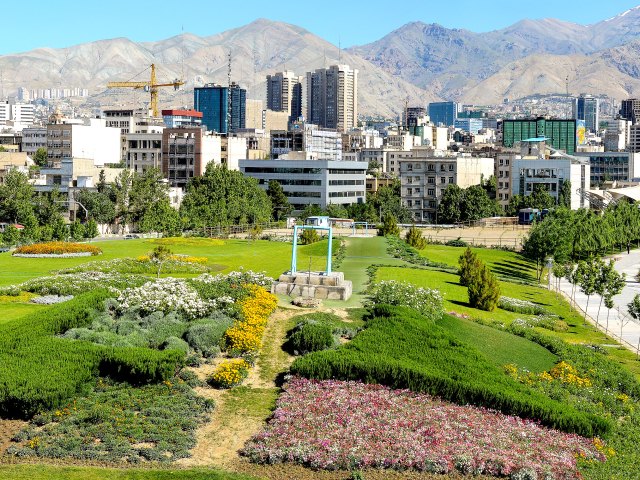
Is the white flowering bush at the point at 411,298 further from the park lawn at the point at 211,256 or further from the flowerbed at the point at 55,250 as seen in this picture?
the flowerbed at the point at 55,250

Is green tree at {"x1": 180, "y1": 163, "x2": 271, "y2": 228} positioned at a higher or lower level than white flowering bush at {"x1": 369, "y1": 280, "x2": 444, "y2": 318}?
higher

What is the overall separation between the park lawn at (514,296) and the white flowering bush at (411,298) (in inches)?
221

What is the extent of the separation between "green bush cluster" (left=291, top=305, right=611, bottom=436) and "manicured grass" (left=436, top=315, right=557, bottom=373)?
235cm

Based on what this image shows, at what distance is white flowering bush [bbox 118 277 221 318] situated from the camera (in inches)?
1188

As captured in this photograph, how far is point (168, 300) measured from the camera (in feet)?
99.7

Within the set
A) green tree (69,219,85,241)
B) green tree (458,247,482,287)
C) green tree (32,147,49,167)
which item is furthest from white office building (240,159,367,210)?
green tree (458,247,482,287)

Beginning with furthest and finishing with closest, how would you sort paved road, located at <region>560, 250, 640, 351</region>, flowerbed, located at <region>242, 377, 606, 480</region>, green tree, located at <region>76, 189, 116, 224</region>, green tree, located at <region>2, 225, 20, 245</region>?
green tree, located at <region>76, 189, 116, 224</region>
green tree, located at <region>2, 225, 20, 245</region>
paved road, located at <region>560, 250, 640, 351</region>
flowerbed, located at <region>242, 377, 606, 480</region>

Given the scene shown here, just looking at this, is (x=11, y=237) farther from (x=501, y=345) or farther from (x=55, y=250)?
(x=501, y=345)

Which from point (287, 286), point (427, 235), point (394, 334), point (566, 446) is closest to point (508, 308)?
point (287, 286)

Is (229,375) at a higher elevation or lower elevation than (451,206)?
lower

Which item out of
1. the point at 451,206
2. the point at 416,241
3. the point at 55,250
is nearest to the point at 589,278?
the point at 416,241

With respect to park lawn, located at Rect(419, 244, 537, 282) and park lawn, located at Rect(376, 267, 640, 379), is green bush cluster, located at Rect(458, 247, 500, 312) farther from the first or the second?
park lawn, located at Rect(419, 244, 537, 282)

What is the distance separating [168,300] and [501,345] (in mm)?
11264

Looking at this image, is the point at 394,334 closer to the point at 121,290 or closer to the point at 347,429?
the point at 347,429
